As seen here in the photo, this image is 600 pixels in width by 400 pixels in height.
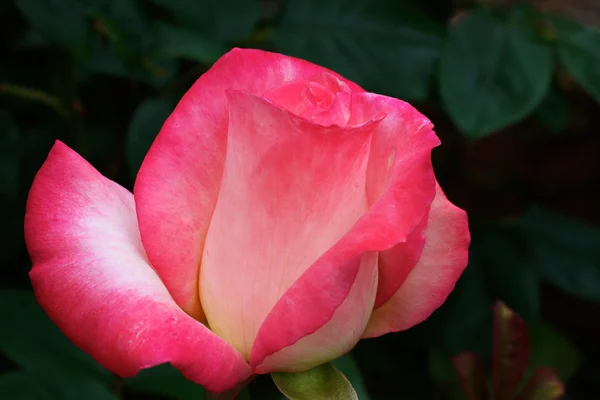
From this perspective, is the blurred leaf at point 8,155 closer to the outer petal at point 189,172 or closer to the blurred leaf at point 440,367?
the outer petal at point 189,172

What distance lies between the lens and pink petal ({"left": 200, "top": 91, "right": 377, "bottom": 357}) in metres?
0.36

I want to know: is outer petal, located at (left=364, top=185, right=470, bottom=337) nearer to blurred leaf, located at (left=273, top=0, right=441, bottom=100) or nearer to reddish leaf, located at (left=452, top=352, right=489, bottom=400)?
reddish leaf, located at (left=452, top=352, right=489, bottom=400)

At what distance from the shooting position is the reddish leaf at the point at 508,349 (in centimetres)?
56

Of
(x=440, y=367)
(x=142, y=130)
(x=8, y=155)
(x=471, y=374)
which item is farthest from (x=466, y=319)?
(x=8, y=155)

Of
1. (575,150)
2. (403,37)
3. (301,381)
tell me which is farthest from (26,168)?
(575,150)

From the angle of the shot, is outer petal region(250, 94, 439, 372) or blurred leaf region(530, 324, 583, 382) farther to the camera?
blurred leaf region(530, 324, 583, 382)

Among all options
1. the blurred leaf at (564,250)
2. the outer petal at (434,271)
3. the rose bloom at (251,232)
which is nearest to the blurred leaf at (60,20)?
the rose bloom at (251,232)

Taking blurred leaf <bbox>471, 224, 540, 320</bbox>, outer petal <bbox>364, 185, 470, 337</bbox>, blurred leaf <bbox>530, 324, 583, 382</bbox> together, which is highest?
outer petal <bbox>364, 185, 470, 337</bbox>

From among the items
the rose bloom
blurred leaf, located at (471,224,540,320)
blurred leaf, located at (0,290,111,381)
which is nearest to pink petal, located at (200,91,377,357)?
the rose bloom

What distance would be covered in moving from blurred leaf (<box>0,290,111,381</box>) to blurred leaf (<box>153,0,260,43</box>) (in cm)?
38

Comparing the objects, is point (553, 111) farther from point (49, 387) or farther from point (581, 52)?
point (49, 387)

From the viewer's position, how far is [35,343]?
68cm

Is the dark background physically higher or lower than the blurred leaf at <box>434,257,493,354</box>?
higher

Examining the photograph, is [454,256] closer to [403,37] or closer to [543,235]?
[403,37]
